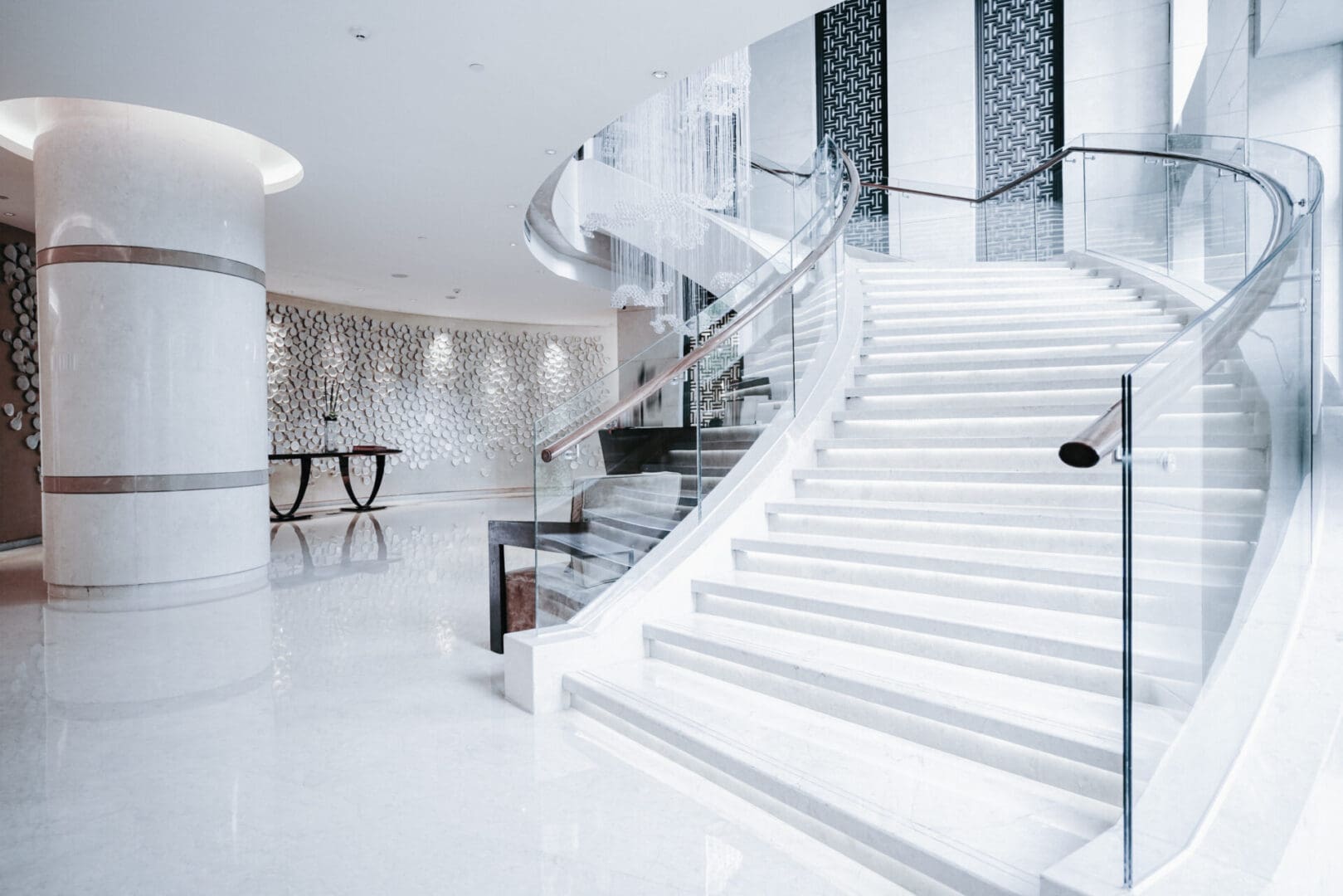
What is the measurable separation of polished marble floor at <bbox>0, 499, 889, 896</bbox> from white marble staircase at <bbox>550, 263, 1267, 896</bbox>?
212 mm

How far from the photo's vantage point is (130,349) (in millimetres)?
5547

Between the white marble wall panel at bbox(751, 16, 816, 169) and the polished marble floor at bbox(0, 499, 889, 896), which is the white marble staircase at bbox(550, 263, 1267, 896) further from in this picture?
the white marble wall panel at bbox(751, 16, 816, 169)

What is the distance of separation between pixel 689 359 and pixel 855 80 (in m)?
8.77

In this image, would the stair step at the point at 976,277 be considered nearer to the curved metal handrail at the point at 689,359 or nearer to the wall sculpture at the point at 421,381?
the curved metal handrail at the point at 689,359

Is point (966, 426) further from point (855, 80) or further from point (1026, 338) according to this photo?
point (855, 80)

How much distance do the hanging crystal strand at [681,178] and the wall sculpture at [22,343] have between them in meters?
5.71

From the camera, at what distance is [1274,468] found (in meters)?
2.38

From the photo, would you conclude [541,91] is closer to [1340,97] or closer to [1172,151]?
[1172,151]

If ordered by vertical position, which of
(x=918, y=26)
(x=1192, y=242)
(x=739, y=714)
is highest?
(x=918, y=26)

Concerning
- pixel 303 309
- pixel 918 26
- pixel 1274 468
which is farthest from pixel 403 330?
pixel 1274 468

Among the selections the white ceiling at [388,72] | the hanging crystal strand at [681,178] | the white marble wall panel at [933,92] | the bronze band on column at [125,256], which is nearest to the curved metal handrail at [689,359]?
the white ceiling at [388,72]

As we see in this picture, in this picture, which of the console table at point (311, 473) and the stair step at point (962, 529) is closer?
the stair step at point (962, 529)

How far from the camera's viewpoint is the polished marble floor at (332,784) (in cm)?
206

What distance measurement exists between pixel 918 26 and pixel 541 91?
25.4 feet
